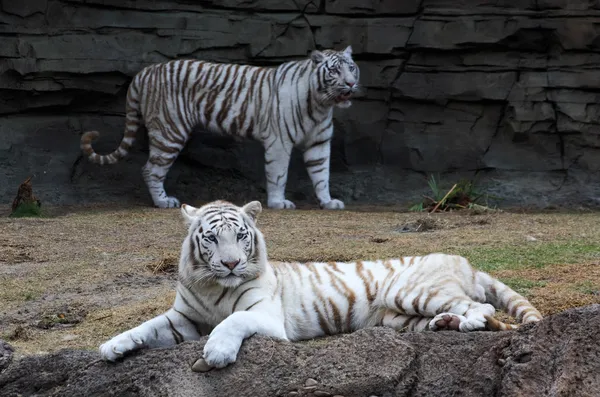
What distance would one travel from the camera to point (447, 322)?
13.1ft

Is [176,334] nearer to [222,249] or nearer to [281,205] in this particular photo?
[222,249]

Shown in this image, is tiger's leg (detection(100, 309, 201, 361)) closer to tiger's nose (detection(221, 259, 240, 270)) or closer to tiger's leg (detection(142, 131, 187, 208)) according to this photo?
tiger's nose (detection(221, 259, 240, 270))

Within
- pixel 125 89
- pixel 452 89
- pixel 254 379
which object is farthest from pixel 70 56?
pixel 254 379

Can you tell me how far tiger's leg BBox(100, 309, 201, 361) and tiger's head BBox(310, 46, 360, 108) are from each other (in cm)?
633

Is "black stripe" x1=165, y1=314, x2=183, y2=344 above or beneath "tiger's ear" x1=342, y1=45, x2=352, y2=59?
beneath

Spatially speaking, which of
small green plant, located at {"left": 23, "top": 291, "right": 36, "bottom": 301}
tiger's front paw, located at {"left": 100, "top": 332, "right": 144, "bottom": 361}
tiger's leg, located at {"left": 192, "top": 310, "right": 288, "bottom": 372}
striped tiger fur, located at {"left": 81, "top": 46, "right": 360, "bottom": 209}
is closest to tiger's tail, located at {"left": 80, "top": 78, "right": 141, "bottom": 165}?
striped tiger fur, located at {"left": 81, "top": 46, "right": 360, "bottom": 209}

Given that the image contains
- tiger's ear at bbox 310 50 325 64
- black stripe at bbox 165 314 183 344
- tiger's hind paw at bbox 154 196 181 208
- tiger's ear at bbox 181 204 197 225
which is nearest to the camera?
black stripe at bbox 165 314 183 344

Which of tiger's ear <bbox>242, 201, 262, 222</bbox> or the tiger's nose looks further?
tiger's ear <bbox>242, 201, 262, 222</bbox>

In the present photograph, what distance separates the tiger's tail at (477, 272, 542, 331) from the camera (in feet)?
14.0

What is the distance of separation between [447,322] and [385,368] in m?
0.51

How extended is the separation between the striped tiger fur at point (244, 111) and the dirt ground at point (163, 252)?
0.72 meters

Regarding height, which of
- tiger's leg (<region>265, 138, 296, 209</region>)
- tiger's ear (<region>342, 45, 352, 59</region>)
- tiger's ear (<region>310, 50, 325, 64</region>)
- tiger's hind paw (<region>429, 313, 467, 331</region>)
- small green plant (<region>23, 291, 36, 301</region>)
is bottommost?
tiger's leg (<region>265, 138, 296, 209</region>)

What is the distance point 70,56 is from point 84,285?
17.2ft

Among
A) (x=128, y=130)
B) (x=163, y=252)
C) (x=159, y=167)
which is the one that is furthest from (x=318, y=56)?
(x=163, y=252)
